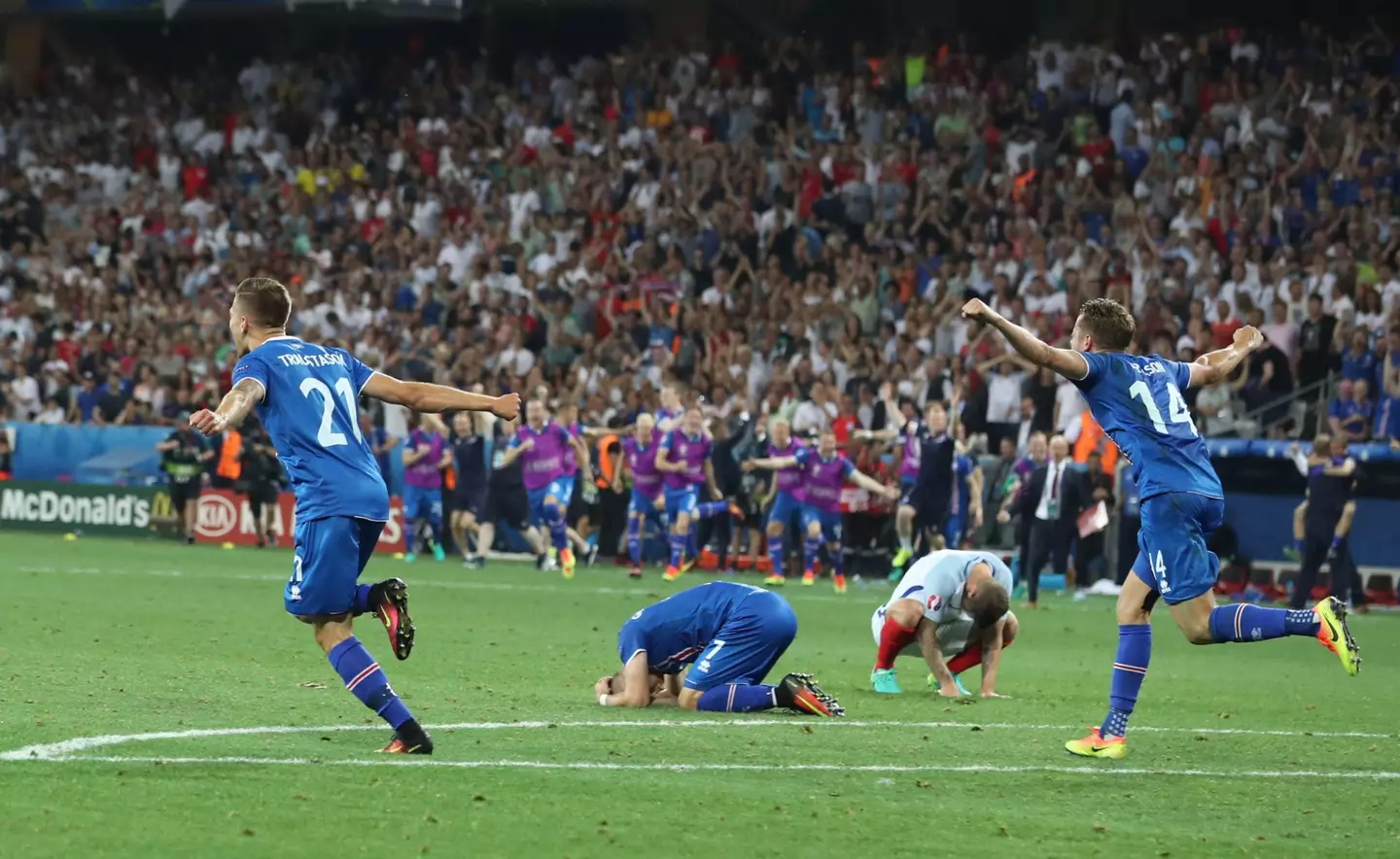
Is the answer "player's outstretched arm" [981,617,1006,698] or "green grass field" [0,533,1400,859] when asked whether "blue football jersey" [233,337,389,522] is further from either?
"player's outstretched arm" [981,617,1006,698]

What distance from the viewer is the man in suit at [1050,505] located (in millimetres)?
21969

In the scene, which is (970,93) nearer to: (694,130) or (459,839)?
(694,130)

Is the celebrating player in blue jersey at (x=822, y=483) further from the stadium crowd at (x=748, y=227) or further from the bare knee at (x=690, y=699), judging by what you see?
the bare knee at (x=690, y=699)

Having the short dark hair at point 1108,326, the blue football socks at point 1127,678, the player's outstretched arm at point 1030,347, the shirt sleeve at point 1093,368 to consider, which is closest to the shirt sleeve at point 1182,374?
the short dark hair at point 1108,326

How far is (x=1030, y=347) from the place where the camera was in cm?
882

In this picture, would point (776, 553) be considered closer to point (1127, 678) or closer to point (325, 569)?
point (1127, 678)

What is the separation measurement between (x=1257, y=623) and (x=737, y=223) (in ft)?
70.4

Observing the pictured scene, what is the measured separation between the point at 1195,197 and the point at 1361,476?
18.5 ft

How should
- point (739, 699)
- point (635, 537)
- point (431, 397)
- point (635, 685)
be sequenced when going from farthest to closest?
1. point (635, 537)
2. point (635, 685)
3. point (739, 699)
4. point (431, 397)

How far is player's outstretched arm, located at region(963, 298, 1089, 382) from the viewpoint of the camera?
863 cm

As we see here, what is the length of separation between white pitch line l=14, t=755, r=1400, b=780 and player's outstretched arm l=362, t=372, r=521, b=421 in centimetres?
152

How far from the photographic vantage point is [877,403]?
26359 millimetres

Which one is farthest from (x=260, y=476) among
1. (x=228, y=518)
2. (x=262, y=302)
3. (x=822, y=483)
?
(x=262, y=302)

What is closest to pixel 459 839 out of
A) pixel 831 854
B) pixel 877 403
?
pixel 831 854
